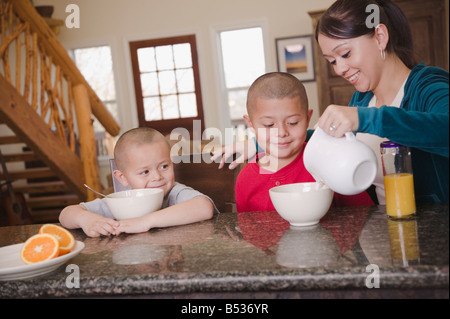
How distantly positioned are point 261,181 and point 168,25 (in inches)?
202

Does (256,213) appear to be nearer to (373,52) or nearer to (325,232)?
(325,232)

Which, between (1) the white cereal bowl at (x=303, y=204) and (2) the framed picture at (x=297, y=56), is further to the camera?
(2) the framed picture at (x=297, y=56)

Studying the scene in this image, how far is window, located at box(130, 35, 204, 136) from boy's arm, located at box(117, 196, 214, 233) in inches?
204

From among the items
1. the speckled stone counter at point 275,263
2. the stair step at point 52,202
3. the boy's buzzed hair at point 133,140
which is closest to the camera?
the speckled stone counter at point 275,263

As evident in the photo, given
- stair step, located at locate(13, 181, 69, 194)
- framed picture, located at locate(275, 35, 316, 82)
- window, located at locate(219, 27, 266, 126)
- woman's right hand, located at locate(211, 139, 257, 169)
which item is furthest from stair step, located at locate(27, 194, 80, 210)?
woman's right hand, located at locate(211, 139, 257, 169)

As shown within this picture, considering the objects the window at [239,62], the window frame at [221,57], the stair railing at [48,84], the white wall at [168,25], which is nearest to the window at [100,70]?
the white wall at [168,25]

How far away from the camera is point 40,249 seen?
3.27ft

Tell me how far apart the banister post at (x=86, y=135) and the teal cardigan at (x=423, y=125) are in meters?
3.10

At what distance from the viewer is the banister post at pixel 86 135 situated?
3.93m

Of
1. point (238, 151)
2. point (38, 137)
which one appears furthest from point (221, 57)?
point (238, 151)

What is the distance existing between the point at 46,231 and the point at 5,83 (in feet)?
8.57

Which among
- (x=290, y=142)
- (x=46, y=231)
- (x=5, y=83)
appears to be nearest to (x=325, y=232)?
(x=290, y=142)

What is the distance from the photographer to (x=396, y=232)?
3.23 ft

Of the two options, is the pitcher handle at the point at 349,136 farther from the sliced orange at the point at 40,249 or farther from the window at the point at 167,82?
the window at the point at 167,82
